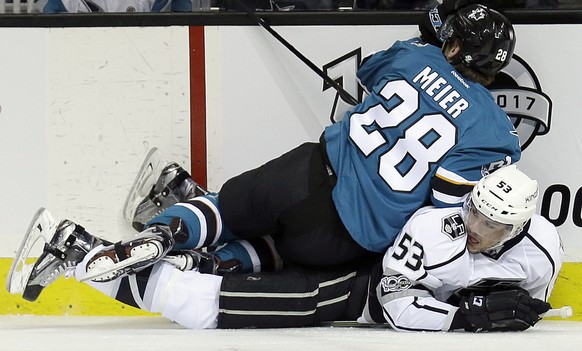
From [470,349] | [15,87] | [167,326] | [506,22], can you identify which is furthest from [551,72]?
[15,87]

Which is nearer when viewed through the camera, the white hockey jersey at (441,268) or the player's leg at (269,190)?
the white hockey jersey at (441,268)

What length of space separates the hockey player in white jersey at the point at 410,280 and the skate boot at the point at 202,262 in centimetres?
4

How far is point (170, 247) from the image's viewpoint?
2787 mm

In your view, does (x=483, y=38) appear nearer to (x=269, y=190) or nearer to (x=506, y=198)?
(x=506, y=198)

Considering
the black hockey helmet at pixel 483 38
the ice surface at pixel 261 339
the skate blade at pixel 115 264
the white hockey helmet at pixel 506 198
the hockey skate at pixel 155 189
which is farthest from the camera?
the hockey skate at pixel 155 189

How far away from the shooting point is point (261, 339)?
2.41 m

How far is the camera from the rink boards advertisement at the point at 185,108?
10.4 ft

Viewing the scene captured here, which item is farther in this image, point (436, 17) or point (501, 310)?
point (436, 17)

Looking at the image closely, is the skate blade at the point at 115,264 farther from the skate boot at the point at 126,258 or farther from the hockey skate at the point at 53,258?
A: the hockey skate at the point at 53,258

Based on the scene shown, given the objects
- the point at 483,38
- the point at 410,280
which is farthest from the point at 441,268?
the point at 483,38

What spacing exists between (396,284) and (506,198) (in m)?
0.39

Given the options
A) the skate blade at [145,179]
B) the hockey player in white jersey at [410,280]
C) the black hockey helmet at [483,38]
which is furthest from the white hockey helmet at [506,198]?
the skate blade at [145,179]

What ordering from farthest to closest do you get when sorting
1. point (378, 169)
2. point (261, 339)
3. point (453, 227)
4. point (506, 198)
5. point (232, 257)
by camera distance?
point (232, 257), point (378, 169), point (453, 227), point (506, 198), point (261, 339)

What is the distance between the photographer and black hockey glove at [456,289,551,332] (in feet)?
8.63
